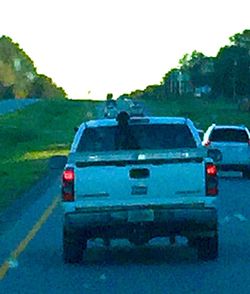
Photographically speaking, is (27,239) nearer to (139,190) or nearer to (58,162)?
(58,162)

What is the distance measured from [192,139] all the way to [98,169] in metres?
1.76

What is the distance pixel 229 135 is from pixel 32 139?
132ft

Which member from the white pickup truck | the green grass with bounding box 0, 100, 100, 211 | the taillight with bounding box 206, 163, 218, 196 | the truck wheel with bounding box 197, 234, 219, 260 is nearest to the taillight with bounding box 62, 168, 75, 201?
the white pickup truck

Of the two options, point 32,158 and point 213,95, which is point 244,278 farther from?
point 213,95

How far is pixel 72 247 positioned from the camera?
1742 centimetres

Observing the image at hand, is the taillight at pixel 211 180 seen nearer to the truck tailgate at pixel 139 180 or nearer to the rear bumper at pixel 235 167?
the truck tailgate at pixel 139 180

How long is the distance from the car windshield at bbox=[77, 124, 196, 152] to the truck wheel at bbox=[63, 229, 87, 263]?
3.86 feet

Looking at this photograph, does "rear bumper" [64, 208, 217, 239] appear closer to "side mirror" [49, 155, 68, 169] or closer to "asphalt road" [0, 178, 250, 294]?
"asphalt road" [0, 178, 250, 294]

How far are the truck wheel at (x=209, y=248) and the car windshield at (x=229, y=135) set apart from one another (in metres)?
23.4

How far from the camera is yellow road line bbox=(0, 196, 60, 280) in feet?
55.4

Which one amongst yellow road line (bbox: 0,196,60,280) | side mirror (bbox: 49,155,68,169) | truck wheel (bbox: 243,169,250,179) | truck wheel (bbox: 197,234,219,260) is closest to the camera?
yellow road line (bbox: 0,196,60,280)

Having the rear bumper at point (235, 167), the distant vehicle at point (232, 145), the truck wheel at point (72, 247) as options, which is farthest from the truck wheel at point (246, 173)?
the truck wheel at point (72, 247)

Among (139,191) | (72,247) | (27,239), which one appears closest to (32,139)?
(27,239)

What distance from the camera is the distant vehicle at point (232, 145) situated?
40156 mm
